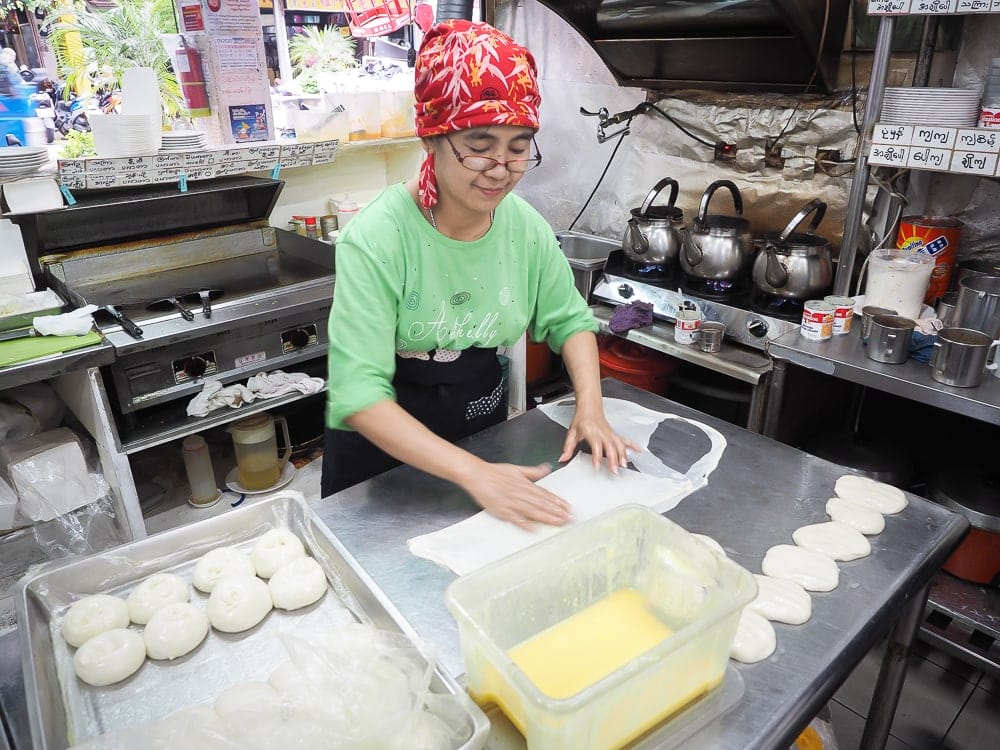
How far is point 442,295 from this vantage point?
4.80ft

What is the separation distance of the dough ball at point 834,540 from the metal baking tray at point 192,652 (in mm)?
708

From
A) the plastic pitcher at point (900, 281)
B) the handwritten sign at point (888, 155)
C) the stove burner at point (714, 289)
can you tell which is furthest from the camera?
the stove burner at point (714, 289)

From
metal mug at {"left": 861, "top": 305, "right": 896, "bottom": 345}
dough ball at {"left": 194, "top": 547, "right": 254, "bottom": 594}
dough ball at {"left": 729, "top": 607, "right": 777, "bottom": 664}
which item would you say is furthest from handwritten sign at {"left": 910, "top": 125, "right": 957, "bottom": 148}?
dough ball at {"left": 194, "top": 547, "right": 254, "bottom": 594}

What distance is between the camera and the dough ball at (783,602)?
41.5 inches

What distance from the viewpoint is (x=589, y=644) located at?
0.91 meters

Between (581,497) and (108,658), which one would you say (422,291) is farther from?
(108,658)

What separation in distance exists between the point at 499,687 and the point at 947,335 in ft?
5.74

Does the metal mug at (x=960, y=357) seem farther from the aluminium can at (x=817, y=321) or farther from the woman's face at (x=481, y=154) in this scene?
the woman's face at (x=481, y=154)

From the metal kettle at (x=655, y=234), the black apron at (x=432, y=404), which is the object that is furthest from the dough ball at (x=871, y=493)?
the metal kettle at (x=655, y=234)

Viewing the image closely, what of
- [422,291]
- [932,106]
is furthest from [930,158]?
[422,291]

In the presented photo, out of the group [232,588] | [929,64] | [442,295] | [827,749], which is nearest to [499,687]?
[232,588]

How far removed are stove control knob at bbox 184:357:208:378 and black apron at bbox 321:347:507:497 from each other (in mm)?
955

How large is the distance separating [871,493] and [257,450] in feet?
7.65

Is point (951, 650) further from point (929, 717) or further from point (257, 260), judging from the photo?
point (257, 260)
